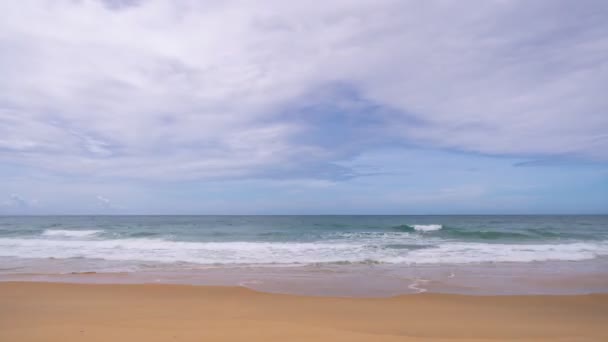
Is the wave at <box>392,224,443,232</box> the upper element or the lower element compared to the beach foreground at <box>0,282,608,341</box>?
lower

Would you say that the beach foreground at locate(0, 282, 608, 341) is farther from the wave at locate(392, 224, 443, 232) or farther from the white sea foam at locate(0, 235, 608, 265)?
the wave at locate(392, 224, 443, 232)

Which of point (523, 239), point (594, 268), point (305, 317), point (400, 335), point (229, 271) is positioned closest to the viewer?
point (400, 335)

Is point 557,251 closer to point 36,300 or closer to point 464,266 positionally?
point 464,266

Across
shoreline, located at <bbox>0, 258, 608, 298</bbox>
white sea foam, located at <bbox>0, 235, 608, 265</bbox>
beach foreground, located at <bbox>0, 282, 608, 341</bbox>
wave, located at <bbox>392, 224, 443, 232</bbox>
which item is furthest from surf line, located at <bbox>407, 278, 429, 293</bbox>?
wave, located at <bbox>392, 224, 443, 232</bbox>

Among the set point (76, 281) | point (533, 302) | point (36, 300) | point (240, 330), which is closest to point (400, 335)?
point (240, 330)

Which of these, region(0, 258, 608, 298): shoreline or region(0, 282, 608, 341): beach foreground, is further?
region(0, 258, 608, 298): shoreline

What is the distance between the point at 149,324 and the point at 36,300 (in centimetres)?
376

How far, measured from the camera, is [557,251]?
59.2 feet

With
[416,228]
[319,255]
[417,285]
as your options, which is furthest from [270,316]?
[416,228]

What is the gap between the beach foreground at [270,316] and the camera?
5086 mm

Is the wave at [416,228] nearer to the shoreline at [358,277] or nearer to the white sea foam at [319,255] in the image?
the white sea foam at [319,255]

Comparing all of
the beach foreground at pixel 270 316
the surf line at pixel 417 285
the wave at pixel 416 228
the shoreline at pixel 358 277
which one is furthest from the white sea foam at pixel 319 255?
the wave at pixel 416 228

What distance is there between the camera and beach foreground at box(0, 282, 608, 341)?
509 cm

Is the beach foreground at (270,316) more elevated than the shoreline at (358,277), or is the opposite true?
the beach foreground at (270,316)
